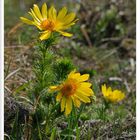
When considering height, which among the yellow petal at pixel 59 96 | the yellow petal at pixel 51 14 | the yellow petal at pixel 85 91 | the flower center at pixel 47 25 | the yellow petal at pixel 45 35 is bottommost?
the yellow petal at pixel 59 96

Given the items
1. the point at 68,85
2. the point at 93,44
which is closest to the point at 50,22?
the point at 68,85

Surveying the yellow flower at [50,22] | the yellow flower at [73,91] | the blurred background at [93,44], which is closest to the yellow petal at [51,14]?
the yellow flower at [50,22]

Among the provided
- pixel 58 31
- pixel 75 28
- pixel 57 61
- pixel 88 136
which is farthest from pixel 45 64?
pixel 75 28

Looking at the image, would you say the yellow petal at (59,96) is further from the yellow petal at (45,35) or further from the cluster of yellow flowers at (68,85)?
the yellow petal at (45,35)

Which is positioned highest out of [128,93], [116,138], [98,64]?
[98,64]

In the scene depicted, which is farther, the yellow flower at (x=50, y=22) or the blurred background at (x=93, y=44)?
the blurred background at (x=93, y=44)

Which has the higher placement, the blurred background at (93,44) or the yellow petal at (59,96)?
the blurred background at (93,44)

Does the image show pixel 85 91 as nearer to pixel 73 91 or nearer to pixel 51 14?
pixel 73 91

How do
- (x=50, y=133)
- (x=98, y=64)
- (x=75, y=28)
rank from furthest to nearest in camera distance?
(x=75, y=28), (x=98, y=64), (x=50, y=133)

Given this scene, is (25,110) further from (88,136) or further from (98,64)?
(98,64)
